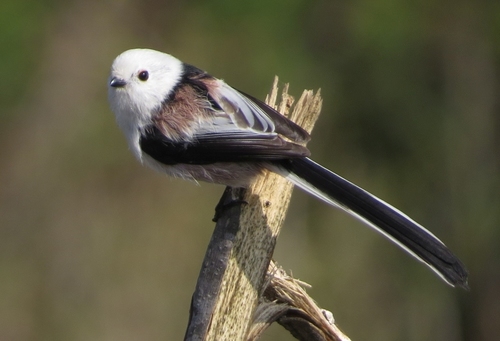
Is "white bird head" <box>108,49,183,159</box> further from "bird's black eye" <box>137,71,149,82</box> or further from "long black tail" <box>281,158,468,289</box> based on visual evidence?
"long black tail" <box>281,158,468,289</box>

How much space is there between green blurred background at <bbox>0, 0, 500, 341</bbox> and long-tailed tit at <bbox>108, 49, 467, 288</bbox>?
10.5 feet

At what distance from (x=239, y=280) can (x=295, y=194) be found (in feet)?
13.3

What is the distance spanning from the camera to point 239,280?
8.16 ft

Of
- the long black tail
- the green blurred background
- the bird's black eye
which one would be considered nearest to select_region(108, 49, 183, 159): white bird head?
the bird's black eye

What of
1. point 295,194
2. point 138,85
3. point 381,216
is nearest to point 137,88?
point 138,85

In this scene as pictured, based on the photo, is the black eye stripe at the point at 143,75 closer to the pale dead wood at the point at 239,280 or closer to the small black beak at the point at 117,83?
the small black beak at the point at 117,83

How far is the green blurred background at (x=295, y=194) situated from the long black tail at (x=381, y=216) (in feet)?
10.9

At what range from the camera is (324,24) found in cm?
741

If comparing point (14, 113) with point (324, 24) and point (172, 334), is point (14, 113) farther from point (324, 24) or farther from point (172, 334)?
point (324, 24)

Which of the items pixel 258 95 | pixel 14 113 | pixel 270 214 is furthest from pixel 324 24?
pixel 270 214

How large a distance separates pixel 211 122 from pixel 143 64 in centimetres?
49

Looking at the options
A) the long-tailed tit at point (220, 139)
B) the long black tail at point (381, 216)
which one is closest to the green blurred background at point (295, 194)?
the long-tailed tit at point (220, 139)

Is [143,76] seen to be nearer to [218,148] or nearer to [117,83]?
[117,83]

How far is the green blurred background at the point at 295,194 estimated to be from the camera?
21.2 ft
